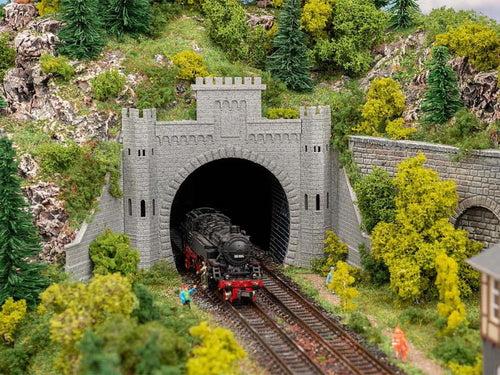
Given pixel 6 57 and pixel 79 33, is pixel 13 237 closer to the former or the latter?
pixel 79 33

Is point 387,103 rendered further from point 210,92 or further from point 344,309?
point 344,309

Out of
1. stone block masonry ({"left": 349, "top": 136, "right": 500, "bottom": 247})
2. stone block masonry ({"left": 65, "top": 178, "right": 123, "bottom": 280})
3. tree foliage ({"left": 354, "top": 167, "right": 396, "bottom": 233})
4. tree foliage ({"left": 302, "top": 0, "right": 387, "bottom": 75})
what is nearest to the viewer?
stone block masonry ({"left": 349, "top": 136, "right": 500, "bottom": 247})

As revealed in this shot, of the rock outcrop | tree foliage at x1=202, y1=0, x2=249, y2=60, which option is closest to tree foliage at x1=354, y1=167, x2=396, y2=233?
tree foliage at x1=202, y1=0, x2=249, y2=60

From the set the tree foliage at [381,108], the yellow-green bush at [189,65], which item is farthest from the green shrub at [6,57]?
the tree foliage at [381,108]

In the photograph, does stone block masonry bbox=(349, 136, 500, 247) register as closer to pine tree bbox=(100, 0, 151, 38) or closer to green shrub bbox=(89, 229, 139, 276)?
green shrub bbox=(89, 229, 139, 276)

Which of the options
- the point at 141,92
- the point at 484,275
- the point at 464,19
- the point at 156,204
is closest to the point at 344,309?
the point at 484,275

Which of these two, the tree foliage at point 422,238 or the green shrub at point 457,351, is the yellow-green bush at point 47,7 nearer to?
the tree foliage at point 422,238
